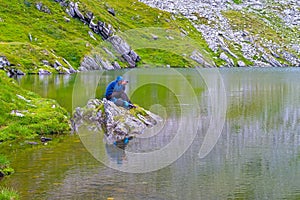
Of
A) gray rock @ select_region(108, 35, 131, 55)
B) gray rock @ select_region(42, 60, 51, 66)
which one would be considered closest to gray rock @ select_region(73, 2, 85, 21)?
gray rock @ select_region(108, 35, 131, 55)

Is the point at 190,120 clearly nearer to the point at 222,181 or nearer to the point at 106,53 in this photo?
the point at 222,181

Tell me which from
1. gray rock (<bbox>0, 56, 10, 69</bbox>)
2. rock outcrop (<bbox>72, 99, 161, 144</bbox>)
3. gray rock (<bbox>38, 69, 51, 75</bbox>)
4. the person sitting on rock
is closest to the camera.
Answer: rock outcrop (<bbox>72, 99, 161, 144</bbox>)

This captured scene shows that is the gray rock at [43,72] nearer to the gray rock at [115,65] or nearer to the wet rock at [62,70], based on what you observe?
the wet rock at [62,70]

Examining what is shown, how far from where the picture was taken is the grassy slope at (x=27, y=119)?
38741 mm

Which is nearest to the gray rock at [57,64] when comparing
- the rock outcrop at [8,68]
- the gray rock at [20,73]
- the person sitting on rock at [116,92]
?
the gray rock at [20,73]

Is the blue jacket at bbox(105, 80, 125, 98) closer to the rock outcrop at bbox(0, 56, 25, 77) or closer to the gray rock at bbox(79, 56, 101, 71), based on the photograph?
the rock outcrop at bbox(0, 56, 25, 77)

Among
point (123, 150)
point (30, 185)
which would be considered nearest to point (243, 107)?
point (123, 150)

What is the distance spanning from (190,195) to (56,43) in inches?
5813

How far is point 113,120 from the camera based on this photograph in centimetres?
4344

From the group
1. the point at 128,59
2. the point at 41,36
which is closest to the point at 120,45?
the point at 128,59

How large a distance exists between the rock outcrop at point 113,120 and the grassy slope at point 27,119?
194cm

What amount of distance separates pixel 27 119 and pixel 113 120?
26.1 ft

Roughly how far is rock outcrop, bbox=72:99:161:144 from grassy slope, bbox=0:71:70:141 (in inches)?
76.4

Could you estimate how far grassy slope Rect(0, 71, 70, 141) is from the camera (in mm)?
38741
